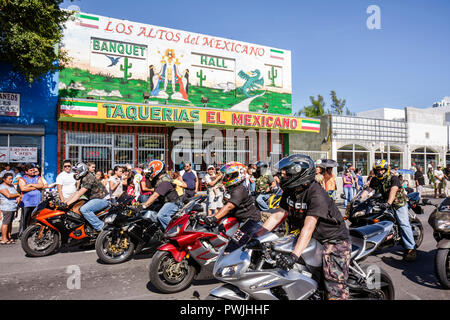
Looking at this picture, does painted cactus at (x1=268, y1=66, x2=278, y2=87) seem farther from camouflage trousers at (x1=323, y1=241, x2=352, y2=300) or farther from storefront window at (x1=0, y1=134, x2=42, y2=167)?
camouflage trousers at (x1=323, y1=241, x2=352, y2=300)

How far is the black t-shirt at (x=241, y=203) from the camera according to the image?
4633 mm

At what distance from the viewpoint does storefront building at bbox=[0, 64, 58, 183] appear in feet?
43.5

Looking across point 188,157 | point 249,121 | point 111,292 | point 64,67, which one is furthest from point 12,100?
point 111,292

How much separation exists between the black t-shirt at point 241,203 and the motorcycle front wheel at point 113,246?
2.35m

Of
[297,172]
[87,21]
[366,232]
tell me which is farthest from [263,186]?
[87,21]

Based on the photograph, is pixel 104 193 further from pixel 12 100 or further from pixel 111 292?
pixel 12 100

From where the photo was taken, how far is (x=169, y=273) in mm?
4441

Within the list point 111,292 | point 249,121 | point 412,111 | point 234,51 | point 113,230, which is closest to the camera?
point 111,292

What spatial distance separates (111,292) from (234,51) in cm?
1700

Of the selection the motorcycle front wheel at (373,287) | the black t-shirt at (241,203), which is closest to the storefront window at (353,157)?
the black t-shirt at (241,203)

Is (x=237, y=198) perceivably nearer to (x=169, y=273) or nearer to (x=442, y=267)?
(x=169, y=273)

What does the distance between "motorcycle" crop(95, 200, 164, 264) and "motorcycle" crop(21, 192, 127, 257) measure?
541 mm

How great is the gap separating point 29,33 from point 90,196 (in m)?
8.08
